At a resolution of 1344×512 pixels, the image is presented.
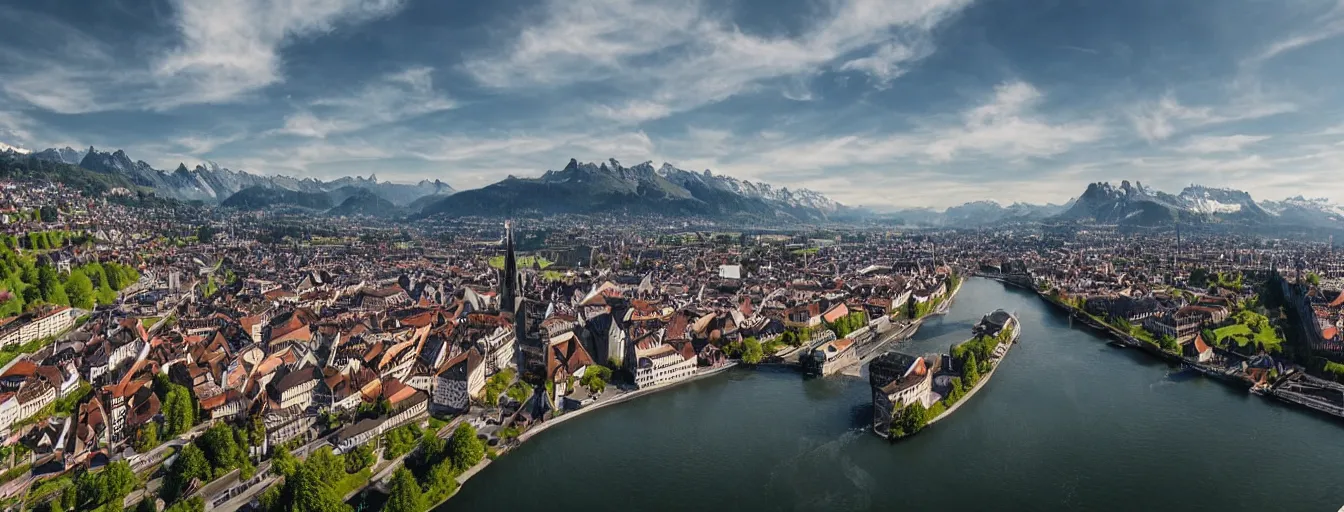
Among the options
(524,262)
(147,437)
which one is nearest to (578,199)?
(524,262)

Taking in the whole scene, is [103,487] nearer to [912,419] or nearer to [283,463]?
[283,463]

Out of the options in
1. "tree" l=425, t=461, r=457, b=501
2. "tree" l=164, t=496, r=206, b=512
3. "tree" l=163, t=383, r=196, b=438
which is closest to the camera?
"tree" l=164, t=496, r=206, b=512

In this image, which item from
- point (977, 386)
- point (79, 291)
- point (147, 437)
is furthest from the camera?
point (79, 291)

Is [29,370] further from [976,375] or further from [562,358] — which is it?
[976,375]

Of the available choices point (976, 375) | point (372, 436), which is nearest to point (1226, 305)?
point (976, 375)

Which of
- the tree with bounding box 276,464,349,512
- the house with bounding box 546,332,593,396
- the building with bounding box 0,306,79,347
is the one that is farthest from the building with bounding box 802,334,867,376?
the building with bounding box 0,306,79,347

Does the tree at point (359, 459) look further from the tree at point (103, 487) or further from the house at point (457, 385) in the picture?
the house at point (457, 385)

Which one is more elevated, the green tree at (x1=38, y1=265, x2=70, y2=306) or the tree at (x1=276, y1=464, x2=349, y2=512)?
the green tree at (x1=38, y1=265, x2=70, y2=306)

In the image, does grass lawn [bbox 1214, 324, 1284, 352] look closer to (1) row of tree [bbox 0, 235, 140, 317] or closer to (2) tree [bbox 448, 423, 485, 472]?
(2) tree [bbox 448, 423, 485, 472]
